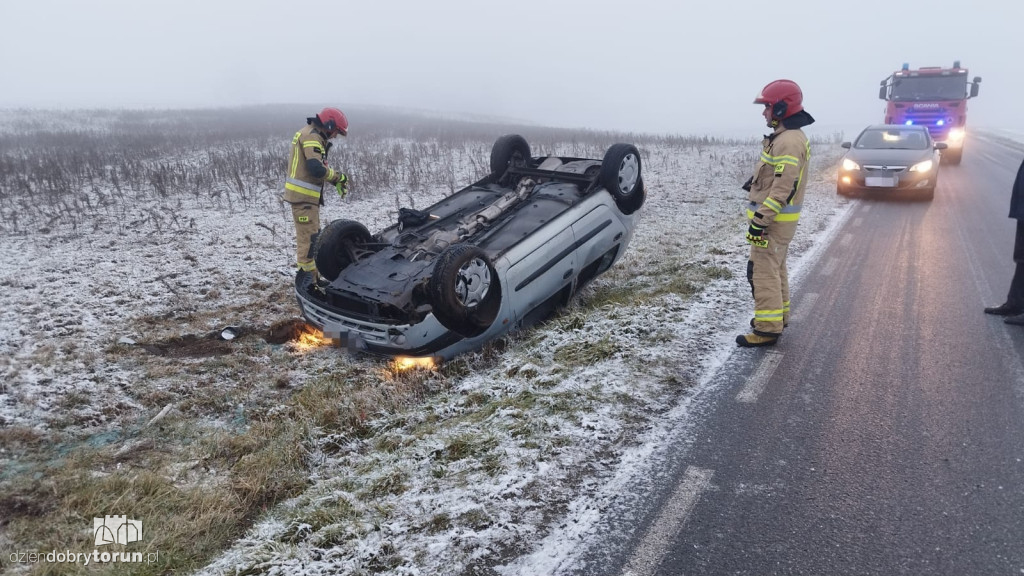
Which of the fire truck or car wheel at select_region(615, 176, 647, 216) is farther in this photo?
the fire truck

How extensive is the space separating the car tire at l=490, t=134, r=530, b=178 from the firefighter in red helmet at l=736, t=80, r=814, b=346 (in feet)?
10.3

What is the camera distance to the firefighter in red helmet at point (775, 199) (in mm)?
4434

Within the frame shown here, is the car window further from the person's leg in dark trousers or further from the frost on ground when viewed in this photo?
the person's leg in dark trousers

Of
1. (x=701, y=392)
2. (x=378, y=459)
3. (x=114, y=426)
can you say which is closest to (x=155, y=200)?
(x=114, y=426)

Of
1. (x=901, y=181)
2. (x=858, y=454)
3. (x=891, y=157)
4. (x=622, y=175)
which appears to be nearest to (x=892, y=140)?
(x=891, y=157)

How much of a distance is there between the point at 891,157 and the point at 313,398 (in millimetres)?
11021

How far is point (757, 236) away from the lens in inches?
178

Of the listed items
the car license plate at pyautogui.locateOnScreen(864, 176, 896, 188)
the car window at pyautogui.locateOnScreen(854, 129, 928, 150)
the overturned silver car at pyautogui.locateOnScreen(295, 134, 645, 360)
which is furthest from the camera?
the car window at pyautogui.locateOnScreen(854, 129, 928, 150)

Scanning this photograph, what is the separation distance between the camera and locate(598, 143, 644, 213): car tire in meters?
5.99

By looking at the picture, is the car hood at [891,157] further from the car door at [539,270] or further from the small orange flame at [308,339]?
the small orange flame at [308,339]

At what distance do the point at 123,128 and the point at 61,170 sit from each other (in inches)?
522

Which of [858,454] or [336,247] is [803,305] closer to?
[858,454]

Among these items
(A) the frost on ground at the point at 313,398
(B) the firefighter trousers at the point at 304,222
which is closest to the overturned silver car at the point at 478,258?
(A) the frost on ground at the point at 313,398

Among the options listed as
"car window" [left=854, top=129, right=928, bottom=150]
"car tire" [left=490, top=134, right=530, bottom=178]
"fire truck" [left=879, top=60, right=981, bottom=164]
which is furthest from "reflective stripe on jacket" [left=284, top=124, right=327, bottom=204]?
"fire truck" [left=879, top=60, right=981, bottom=164]
